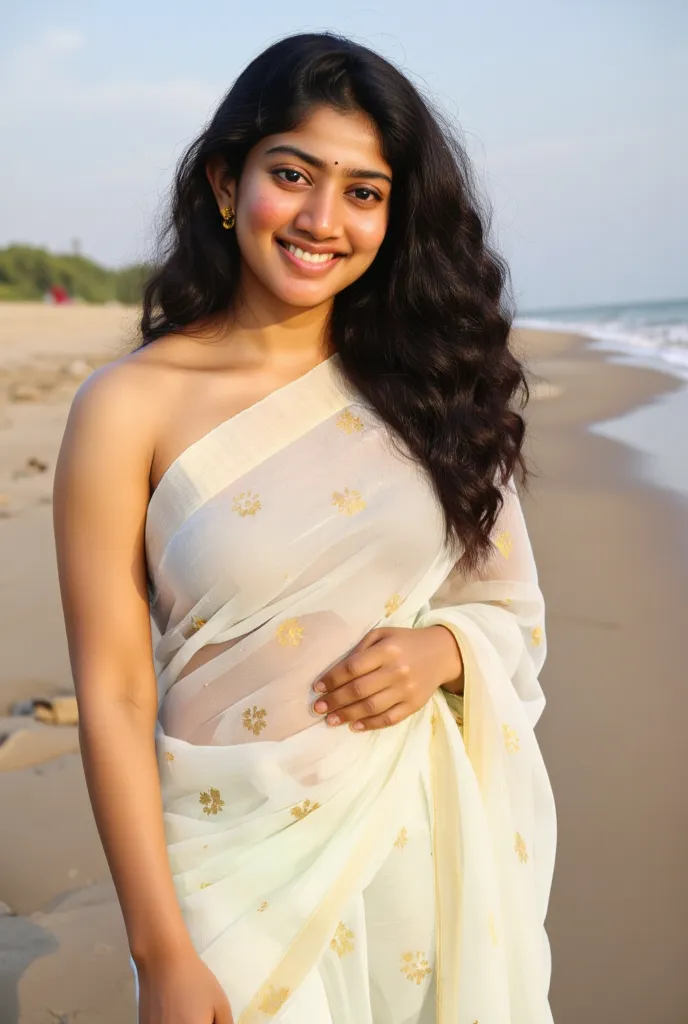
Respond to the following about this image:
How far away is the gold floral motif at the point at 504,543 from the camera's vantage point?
1693 millimetres

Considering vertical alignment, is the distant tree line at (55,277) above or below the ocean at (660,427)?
below

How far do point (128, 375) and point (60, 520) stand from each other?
0.71 feet

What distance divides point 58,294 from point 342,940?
29.9 m

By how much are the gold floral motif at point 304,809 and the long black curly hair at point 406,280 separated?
17.0 inches

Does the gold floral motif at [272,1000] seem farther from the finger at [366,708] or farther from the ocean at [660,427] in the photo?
the ocean at [660,427]

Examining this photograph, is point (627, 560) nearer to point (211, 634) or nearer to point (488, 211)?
point (488, 211)

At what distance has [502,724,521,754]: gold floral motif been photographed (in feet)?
5.49

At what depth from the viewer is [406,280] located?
171 cm

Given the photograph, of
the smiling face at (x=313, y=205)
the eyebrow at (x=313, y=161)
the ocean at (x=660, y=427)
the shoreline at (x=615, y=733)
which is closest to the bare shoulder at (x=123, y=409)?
the smiling face at (x=313, y=205)

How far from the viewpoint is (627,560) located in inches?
192

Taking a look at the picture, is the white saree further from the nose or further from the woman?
the nose

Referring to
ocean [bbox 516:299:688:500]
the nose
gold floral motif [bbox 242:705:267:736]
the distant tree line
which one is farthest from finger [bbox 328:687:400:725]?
the distant tree line

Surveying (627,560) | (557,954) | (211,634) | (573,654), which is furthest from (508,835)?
(627,560)

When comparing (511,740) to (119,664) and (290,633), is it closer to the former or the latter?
(290,633)
